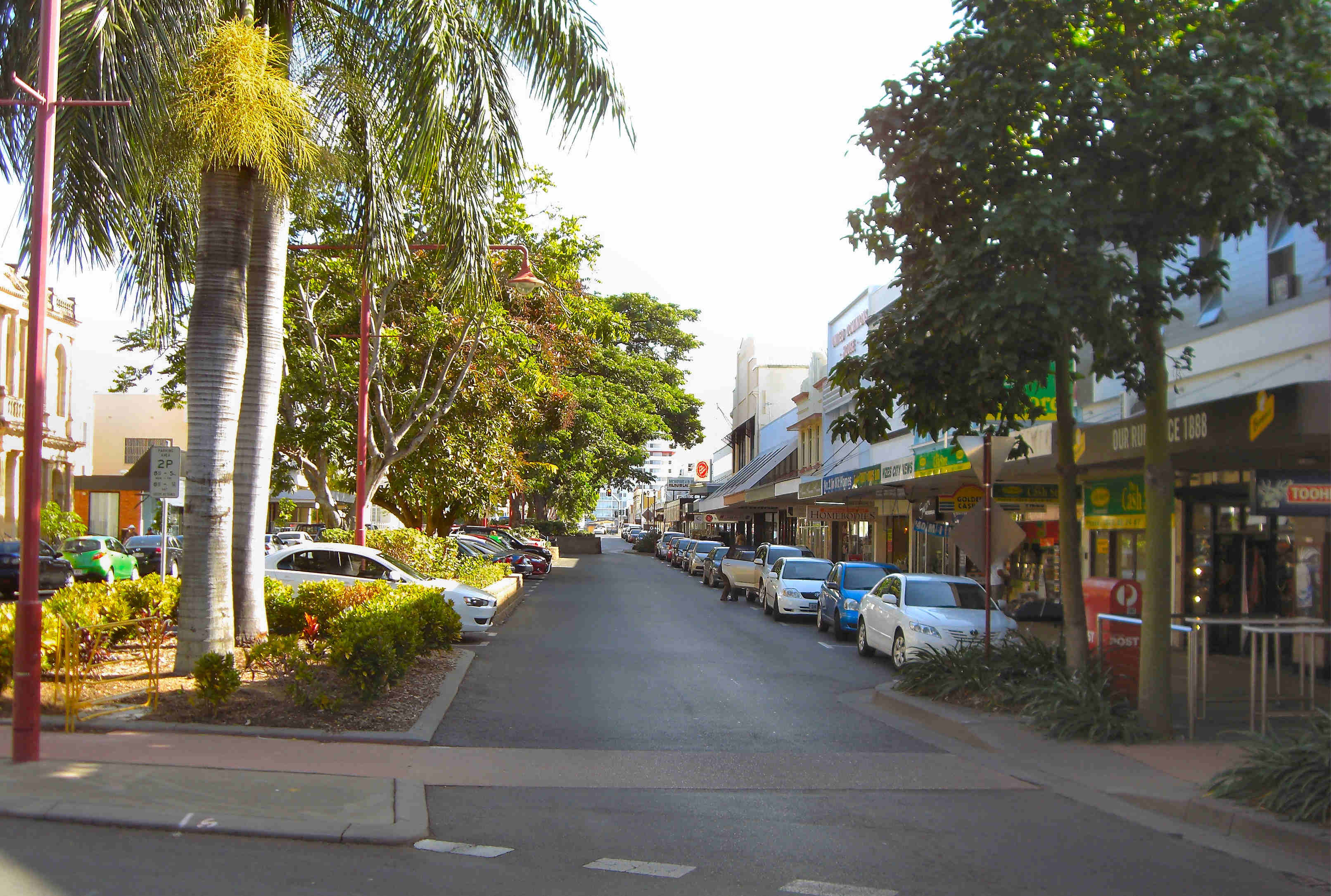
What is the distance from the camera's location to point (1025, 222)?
945 cm

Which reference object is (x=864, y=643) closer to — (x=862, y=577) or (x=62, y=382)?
(x=862, y=577)

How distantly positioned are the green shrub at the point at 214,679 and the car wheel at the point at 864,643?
410 inches

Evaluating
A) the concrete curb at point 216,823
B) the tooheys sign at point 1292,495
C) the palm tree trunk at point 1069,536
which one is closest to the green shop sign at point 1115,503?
the tooheys sign at point 1292,495

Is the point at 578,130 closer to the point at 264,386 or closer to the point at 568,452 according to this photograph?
the point at 264,386

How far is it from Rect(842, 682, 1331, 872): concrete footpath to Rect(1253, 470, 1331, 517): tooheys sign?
2.99m

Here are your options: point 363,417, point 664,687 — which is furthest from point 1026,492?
point 363,417

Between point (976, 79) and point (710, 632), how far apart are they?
1333 cm

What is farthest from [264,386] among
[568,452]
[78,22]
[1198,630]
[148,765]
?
[568,452]

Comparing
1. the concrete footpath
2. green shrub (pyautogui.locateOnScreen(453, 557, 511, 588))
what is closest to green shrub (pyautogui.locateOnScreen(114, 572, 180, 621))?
Result: green shrub (pyautogui.locateOnScreen(453, 557, 511, 588))

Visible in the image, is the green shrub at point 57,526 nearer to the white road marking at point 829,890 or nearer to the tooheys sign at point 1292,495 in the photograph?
the tooheys sign at point 1292,495

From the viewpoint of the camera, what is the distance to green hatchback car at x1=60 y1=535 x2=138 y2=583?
2758cm

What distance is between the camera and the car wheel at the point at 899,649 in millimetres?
15281

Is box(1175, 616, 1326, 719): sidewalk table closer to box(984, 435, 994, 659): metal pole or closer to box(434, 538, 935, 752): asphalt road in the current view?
box(984, 435, 994, 659): metal pole

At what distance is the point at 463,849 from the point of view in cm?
669
